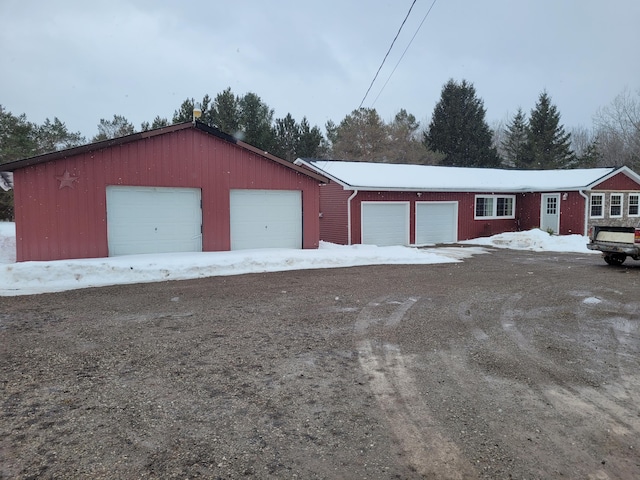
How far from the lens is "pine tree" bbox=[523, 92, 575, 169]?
4588 cm

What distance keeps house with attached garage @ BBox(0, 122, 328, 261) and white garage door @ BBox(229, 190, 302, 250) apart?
3cm

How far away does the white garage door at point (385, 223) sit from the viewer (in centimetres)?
1867

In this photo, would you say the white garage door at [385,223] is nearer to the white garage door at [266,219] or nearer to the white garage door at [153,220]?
the white garage door at [266,219]

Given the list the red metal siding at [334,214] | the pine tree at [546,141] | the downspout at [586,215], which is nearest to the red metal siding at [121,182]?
the red metal siding at [334,214]

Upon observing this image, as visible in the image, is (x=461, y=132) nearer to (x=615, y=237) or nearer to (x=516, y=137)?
(x=516, y=137)

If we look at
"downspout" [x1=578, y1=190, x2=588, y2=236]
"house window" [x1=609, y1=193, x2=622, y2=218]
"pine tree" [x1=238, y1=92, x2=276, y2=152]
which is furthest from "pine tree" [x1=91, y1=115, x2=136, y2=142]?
"house window" [x1=609, y1=193, x2=622, y2=218]

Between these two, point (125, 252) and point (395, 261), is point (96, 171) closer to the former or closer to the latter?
point (125, 252)

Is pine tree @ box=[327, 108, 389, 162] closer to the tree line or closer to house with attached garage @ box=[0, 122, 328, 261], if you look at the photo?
the tree line

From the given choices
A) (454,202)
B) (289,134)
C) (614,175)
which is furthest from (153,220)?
(289,134)

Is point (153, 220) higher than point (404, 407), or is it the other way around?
point (153, 220)

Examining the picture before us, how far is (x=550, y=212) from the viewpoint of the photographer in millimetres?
22906

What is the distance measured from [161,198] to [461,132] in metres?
38.1

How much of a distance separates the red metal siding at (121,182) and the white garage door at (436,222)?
7.18m

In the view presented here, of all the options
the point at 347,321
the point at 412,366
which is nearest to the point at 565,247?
the point at 347,321
